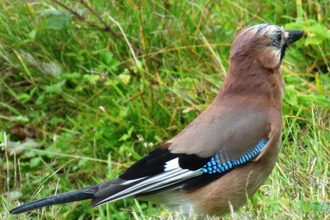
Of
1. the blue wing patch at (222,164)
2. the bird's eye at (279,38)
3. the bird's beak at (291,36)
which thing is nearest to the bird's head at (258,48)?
the bird's eye at (279,38)

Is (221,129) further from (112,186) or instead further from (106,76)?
(106,76)

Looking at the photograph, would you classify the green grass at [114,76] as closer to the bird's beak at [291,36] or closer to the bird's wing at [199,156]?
the bird's beak at [291,36]

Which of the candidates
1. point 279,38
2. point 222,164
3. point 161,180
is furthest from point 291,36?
point 161,180

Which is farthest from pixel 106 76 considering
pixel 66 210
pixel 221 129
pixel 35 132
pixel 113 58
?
pixel 221 129

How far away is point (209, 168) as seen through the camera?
4.08 m

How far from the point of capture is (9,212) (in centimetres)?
403

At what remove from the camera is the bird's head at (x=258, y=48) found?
4.31 meters

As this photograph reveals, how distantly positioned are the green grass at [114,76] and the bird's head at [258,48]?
641 millimetres

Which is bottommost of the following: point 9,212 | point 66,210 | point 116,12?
point 66,210

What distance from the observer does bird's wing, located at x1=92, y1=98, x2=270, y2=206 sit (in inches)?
158

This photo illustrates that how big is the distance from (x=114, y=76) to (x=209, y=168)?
1.71 meters

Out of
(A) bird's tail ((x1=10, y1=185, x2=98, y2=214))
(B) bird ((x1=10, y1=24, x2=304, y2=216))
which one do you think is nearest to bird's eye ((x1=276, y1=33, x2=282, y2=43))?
(B) bird ((x1=10, y1=24, x2=304, y2=216))

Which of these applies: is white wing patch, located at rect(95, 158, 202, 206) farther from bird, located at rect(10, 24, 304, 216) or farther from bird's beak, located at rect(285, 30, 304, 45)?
bird's beak, located at rect(285, 30, 304, 45)

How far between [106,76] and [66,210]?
3.04 feet
